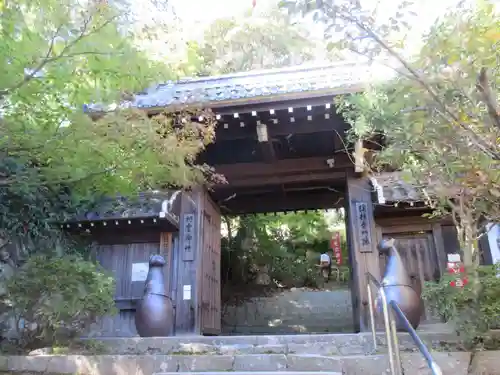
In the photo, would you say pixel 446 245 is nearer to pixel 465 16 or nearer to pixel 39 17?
pixel 465 16

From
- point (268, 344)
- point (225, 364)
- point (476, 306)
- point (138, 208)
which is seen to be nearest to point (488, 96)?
point (476, 306)

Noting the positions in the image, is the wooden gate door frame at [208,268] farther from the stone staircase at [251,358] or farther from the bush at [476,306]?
the bush at [476,306]

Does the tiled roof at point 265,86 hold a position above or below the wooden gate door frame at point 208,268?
above

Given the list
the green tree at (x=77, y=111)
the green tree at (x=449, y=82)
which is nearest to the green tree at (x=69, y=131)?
the green tree at (x=77, y=111)

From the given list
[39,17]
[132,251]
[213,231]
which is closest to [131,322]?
[132,251]

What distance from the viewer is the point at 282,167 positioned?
7938 millimetres

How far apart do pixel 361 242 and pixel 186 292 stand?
2.81 meters

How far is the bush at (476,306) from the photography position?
457cm

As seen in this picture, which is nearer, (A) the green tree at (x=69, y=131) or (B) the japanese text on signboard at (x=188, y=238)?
(A) the green tree at (x=69, y=131)

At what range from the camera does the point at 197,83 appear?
834 cm

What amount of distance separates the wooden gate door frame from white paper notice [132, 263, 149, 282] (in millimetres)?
957

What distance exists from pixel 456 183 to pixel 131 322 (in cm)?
561

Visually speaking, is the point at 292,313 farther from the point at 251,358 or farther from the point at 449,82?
the point at 449,82

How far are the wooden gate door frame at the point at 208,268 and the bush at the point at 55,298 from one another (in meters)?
2.26
